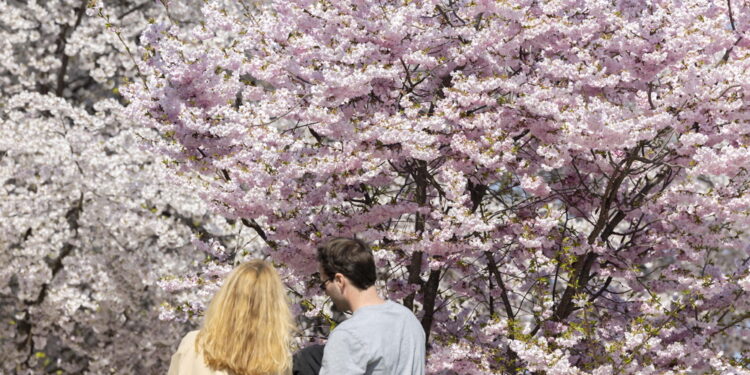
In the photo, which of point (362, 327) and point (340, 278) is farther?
point (340, 278)

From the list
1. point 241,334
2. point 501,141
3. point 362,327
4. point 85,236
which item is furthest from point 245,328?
point 85,236

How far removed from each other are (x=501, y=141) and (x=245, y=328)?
3985 millimetres

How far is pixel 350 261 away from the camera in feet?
12.4

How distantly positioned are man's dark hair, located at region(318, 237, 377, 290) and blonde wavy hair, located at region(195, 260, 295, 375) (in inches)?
10.8

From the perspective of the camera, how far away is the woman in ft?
11.7

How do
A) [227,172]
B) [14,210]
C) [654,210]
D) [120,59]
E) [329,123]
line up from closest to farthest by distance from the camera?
1. [329,123]
2. [654,210]
3. [227,172]
4. [14,210]
5. [120,59]

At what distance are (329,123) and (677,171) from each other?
272 cm

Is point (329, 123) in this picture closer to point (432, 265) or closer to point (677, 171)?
point (432, 265)

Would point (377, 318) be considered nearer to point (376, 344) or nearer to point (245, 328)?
point (376, 344)

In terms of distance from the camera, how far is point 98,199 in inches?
487

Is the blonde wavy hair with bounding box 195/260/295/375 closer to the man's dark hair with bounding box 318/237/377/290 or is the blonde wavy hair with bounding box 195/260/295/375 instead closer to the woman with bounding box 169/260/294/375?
the woman with bounding box 169/260/294/375

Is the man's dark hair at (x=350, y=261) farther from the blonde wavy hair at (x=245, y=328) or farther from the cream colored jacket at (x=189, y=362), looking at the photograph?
the cream colored jacket at (x=189, y=362)

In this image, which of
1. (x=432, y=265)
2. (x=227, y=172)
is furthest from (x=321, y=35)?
(x=432, y=265)

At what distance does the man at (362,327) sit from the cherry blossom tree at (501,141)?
126 inches
